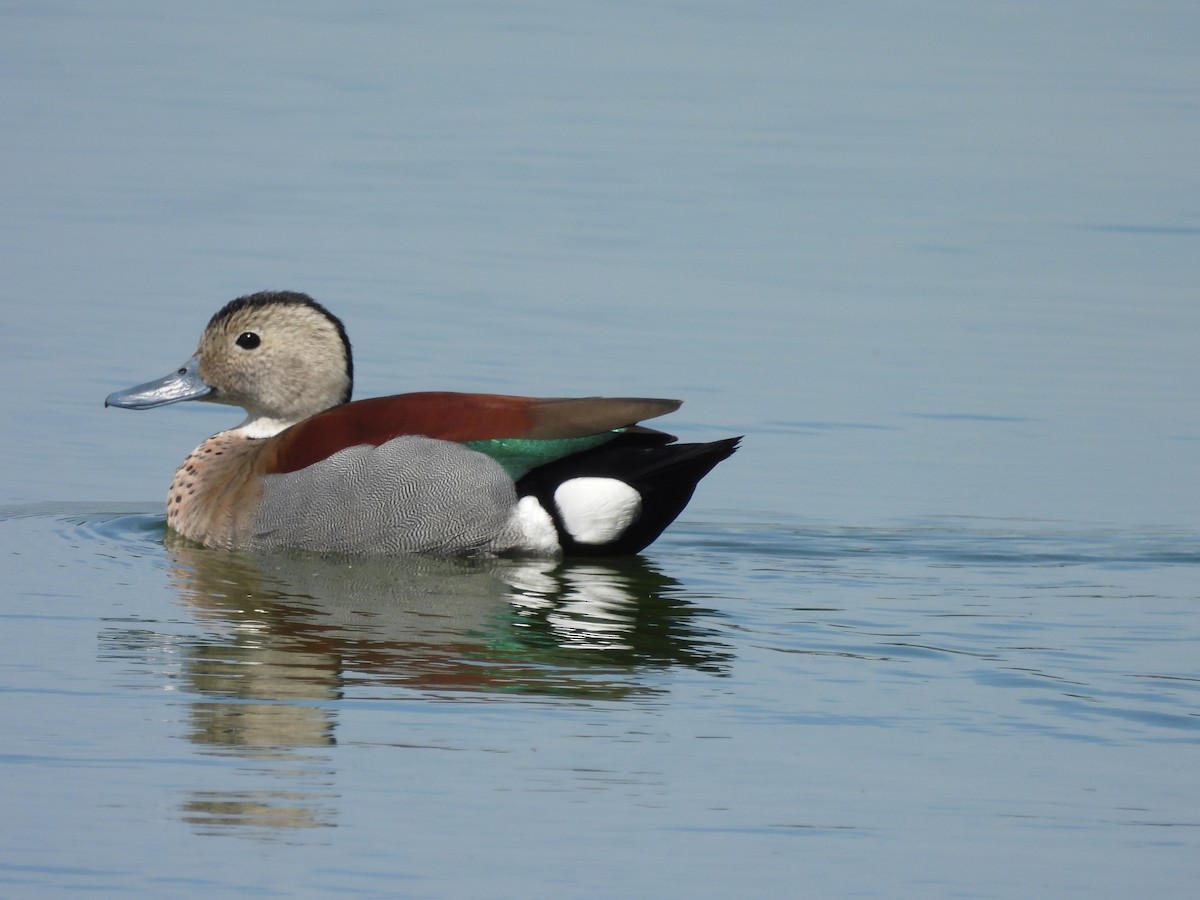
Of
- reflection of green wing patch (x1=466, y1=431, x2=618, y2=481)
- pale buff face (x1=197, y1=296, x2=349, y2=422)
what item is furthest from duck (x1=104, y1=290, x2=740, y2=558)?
pale buff face (x1=197, y1=296, x2=349, y2=422)

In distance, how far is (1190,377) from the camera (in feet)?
39.7

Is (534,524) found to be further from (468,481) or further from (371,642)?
(371,642)

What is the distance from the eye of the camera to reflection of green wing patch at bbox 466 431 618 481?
9.14 meters

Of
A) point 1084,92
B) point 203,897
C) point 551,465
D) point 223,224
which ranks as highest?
point 1084,92

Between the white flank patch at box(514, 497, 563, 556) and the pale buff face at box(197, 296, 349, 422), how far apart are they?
1333 millimetres

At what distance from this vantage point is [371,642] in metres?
7.65

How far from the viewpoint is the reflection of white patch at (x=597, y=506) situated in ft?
30.1

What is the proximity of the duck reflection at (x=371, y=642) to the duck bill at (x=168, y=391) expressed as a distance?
821 millimetres

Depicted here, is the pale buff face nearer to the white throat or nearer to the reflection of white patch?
the white throat

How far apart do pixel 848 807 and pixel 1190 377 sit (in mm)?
6658

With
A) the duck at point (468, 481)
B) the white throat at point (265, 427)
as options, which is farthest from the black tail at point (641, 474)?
the white throat at point (265, 427)

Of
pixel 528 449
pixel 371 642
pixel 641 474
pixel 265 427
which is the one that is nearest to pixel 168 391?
pixel 265 427

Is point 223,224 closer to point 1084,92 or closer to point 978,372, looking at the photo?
point 978,372

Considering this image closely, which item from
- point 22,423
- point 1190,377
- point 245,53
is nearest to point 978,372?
point 1190,377
